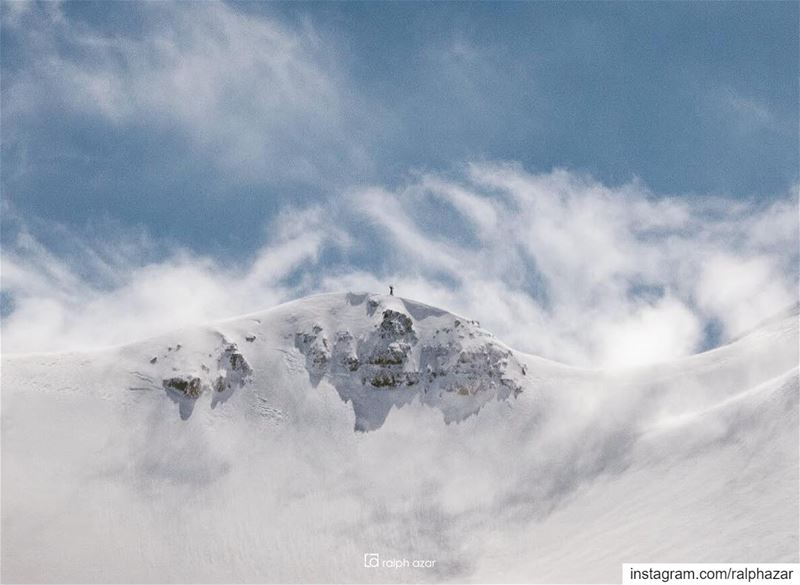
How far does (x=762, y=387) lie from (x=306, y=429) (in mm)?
41308

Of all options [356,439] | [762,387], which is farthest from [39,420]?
[762,387]

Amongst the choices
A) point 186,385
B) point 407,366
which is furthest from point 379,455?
point 186,385

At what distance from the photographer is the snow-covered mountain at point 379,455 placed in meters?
61.6

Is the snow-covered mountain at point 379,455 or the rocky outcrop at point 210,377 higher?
the rocky outcrop at point 210,377

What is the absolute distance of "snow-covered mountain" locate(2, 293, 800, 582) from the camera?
61562mm

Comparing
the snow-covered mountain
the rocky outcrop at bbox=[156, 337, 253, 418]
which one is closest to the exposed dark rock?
the rocky outcrop at bbox=[156, 337, 253, 418]

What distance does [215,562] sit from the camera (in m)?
67.4

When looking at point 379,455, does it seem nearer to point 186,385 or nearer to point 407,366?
point 407,366

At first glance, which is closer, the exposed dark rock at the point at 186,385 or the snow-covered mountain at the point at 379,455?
the snow-covered mountain at the point at 379,455

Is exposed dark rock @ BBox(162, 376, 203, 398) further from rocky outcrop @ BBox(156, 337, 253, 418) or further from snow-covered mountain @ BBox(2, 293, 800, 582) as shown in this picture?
snow-covered mountain @ BBox(2, 293, 800, 582)

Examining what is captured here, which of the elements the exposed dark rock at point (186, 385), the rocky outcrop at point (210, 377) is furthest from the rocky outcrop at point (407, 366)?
the exposed dark rock at point (186, 385)

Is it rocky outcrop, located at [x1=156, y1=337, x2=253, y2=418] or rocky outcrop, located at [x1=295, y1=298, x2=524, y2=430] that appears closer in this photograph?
rocky outcrop, located at [x1=156, y1=337, x2=253, y2=418]

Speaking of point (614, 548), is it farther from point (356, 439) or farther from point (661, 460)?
point (356, 439)

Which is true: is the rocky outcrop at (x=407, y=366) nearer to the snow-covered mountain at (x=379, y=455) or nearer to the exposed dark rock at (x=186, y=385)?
the snow-covered mountain at (x=379, y=455)
